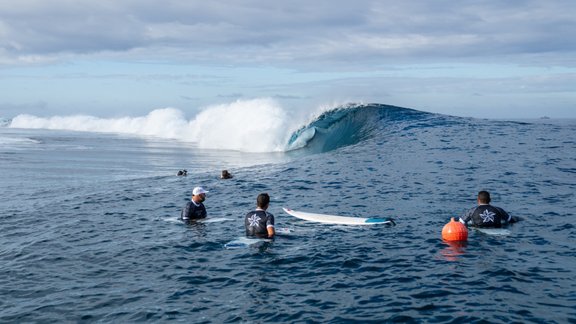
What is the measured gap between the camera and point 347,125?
45562 millimetres

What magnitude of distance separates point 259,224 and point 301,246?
1454mm

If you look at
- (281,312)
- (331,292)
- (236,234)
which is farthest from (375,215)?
(281,312)

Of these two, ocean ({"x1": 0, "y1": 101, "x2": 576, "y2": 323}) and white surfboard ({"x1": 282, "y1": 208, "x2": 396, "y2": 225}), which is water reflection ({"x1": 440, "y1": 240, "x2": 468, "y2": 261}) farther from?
white surfboard ({"x1": 282, "y1": 208, "x2": 396, "y2": 225})

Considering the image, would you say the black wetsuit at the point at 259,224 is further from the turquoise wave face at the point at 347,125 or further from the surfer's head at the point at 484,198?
the turquoise wave face at the point at 347,125

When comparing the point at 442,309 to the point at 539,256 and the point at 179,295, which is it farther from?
the point at 179,295

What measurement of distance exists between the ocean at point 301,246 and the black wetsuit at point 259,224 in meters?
0.45

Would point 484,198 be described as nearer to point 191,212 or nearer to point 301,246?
point 301,246

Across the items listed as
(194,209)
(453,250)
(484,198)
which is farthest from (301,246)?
(484,198)

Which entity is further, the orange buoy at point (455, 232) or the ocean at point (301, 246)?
the orange buoy at point (455, 232)

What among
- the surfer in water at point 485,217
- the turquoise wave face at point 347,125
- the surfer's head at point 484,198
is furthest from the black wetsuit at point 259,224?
the turquoise wave face at point 347,125

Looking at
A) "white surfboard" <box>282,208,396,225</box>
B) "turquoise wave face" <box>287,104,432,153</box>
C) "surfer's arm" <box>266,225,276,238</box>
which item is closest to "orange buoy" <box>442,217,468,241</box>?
"white surfboard" <box>282,208,396,225</box>

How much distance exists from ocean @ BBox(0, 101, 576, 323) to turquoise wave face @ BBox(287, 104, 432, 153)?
9711mm

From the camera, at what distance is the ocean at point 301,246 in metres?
9.60

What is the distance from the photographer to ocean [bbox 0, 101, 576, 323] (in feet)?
31.5
